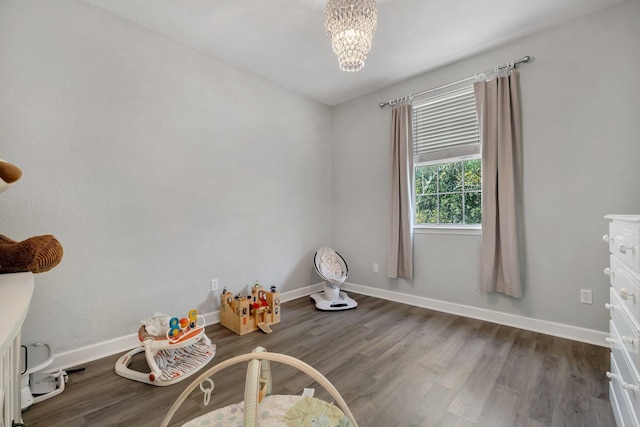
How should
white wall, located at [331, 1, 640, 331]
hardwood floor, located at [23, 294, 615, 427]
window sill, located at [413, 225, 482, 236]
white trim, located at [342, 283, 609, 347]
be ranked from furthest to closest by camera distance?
window sill, located at [413, 225, 482, 236] → white trim, located at [342, 283, 609, 347] → white wall, located at [331, 1, 640, 331] → hardwood floor, located at [23, 294, 615, 427]

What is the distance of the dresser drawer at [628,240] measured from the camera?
972 millimetres

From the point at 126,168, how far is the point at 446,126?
3.01 metres

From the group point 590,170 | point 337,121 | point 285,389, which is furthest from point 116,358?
point 590,170

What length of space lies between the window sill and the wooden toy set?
1.71 m

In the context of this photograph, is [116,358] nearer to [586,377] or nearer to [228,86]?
[228,86]

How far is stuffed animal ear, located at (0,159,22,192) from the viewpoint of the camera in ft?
2.73

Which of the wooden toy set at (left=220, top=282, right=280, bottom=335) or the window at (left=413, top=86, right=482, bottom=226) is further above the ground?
the window at (left=413, top=86, right=482, bottom=226)

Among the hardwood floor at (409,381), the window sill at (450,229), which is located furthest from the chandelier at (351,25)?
the hardwood floor at (409,381)

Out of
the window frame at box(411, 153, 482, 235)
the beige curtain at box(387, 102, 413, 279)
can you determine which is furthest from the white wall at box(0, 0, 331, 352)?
the window frame at box(411, 153, 482, 235)

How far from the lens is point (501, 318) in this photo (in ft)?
8.37

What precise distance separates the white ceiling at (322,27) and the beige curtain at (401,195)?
54 cm

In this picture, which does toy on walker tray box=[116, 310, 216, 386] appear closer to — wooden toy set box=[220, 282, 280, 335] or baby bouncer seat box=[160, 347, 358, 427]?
wooden toy set box=[220, 282, 280, 335]

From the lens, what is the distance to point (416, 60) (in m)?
2.80

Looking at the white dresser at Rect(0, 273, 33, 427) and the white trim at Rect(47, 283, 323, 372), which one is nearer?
the white dresser at Rect(0, 273, 33, 427)
